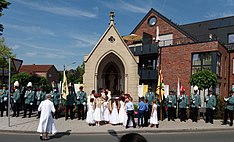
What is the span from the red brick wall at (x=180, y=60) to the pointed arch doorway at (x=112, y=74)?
596 cm

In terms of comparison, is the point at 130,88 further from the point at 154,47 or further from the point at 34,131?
the point at 34,131

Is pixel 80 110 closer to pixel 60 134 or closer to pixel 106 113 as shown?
pixel 106 113

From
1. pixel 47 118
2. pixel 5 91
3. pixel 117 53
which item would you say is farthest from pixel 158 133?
pixel 117 53

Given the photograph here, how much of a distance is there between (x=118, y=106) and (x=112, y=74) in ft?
35.0

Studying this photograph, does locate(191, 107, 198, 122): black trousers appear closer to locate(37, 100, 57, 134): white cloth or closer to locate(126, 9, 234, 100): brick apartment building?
locate(126, 9, 234, 100): brick apartment building

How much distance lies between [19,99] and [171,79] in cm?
1651

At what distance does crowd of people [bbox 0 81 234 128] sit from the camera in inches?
491

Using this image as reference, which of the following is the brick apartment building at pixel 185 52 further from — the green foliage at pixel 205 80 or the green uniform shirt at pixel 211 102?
the green uniform shirt at pixel 211 102

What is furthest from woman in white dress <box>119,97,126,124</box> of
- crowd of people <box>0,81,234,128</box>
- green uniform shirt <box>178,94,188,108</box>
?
green uniform shirt <box>178,94,188,108</box>

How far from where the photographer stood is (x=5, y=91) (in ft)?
51.4

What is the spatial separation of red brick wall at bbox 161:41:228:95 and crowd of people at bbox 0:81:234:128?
30.7 feet

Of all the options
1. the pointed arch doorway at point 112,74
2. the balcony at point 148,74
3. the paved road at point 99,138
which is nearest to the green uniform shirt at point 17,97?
the paved road at point 99,138

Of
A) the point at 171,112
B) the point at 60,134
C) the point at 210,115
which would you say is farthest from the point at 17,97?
the point at 210,115

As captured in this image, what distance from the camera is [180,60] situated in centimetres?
2553
